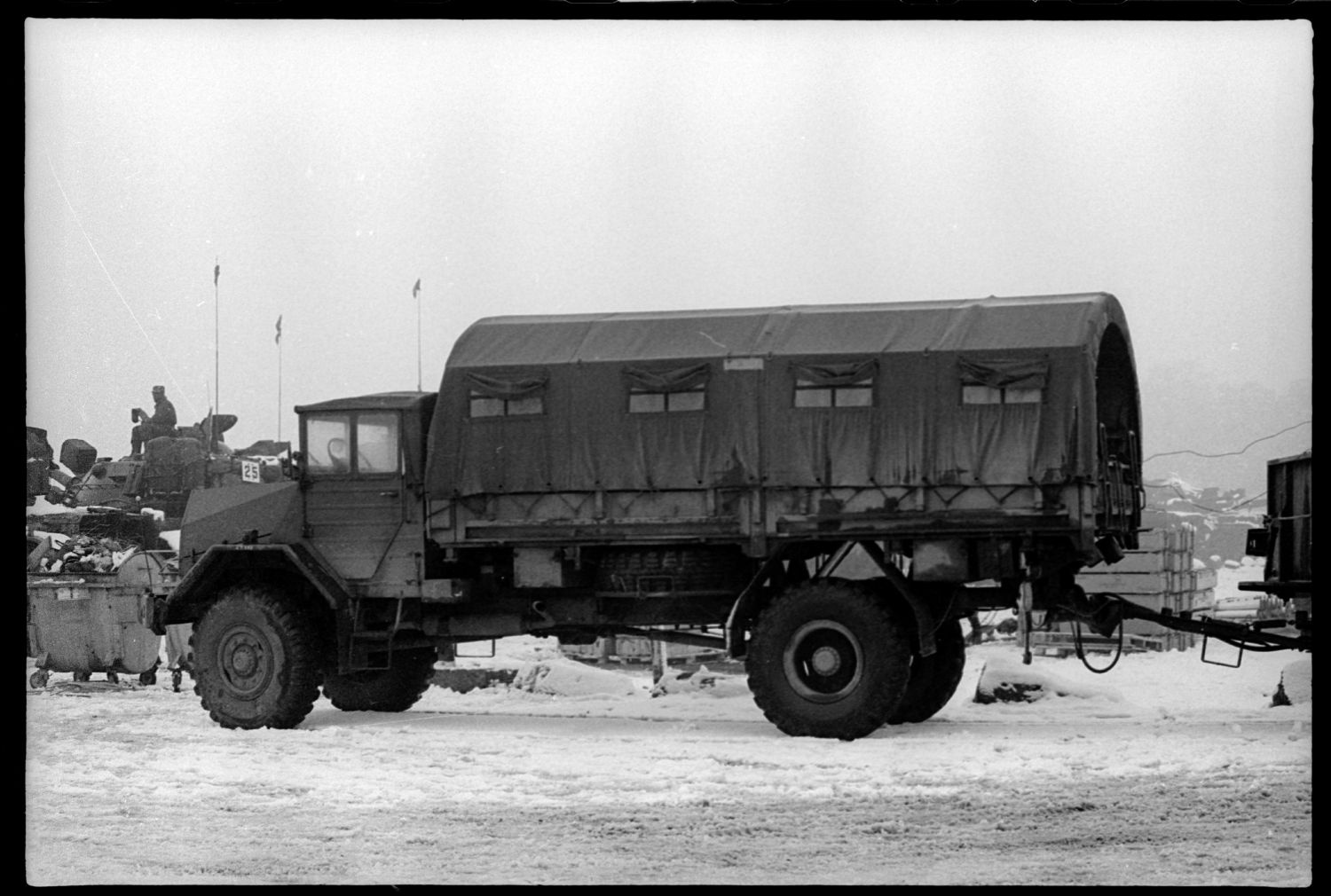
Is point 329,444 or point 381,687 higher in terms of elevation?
point 329,444

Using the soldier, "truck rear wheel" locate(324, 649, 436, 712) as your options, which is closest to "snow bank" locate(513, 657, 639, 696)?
"truck rear wheel" locate(324, 649, 436, 712)

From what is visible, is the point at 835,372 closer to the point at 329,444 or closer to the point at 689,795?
the point at 689,795

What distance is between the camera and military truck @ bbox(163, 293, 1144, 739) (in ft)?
49.5

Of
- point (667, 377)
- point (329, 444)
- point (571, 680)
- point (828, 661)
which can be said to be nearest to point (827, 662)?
point (828, 661)

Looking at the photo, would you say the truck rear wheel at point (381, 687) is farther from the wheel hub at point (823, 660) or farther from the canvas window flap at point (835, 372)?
the canvas window flap at point (835, 372)

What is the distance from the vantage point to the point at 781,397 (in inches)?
605

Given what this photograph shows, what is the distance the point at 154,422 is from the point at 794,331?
5.92 metres

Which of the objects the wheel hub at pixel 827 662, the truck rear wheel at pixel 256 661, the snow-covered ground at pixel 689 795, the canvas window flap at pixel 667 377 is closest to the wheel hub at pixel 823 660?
the wheel hub at pixel 827 662

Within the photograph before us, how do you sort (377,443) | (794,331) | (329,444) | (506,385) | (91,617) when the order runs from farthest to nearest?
(91,617) < (329,444) < (377,443) < (506,385) < (794,331)

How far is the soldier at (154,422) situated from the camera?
635 inches

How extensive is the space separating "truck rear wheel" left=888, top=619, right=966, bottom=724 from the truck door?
4725 millimetres

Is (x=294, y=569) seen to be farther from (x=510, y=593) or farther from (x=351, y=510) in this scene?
(x=510, y=593)

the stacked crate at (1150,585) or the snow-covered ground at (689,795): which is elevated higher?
the stacked crate at (1150,585)

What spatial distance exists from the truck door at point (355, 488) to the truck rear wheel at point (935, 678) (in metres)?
4.73
